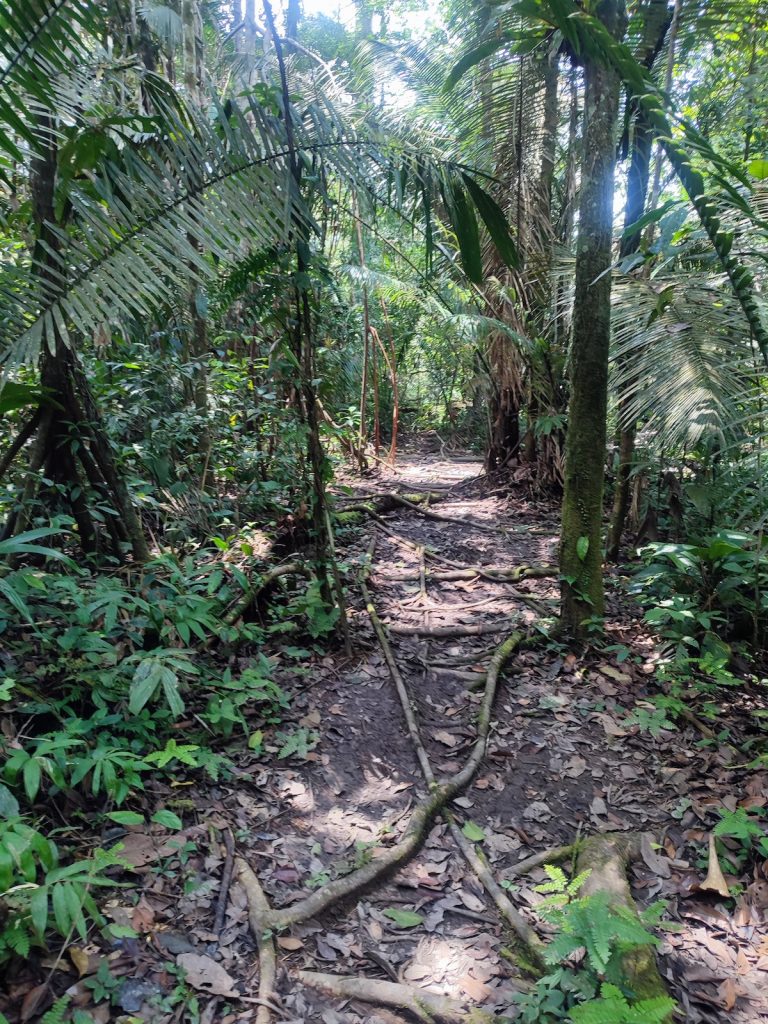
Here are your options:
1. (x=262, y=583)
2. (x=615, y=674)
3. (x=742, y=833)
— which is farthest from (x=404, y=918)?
(x=262, y=583)

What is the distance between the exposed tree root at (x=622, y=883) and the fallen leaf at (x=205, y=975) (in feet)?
3.87

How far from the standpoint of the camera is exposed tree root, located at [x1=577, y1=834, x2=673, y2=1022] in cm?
192

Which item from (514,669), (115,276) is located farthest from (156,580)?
(514,669)

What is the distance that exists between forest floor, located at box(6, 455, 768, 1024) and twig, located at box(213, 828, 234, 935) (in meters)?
0.01

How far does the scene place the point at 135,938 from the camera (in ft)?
6.23

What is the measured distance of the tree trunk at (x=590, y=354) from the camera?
11.4ft

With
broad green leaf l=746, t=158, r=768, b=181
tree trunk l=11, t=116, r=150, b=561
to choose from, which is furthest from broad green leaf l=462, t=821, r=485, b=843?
broad green leaf l=746, t=158, r=768, b=181

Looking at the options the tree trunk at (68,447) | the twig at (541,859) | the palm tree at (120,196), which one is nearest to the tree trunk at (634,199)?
the palm tree at (120,196)

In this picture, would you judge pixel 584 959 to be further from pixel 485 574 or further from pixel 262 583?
pixel 485 574

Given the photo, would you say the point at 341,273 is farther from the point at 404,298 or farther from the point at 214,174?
the point at 214,174

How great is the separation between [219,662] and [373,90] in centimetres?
776

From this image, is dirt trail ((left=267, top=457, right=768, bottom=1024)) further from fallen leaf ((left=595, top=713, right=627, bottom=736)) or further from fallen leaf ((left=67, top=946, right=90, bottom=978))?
fallen leaf ((left=67, top=946, right=90, bottom=978))

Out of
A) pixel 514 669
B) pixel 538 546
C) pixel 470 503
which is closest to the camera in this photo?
pixel 514 669

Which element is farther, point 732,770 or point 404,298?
point 404,298
